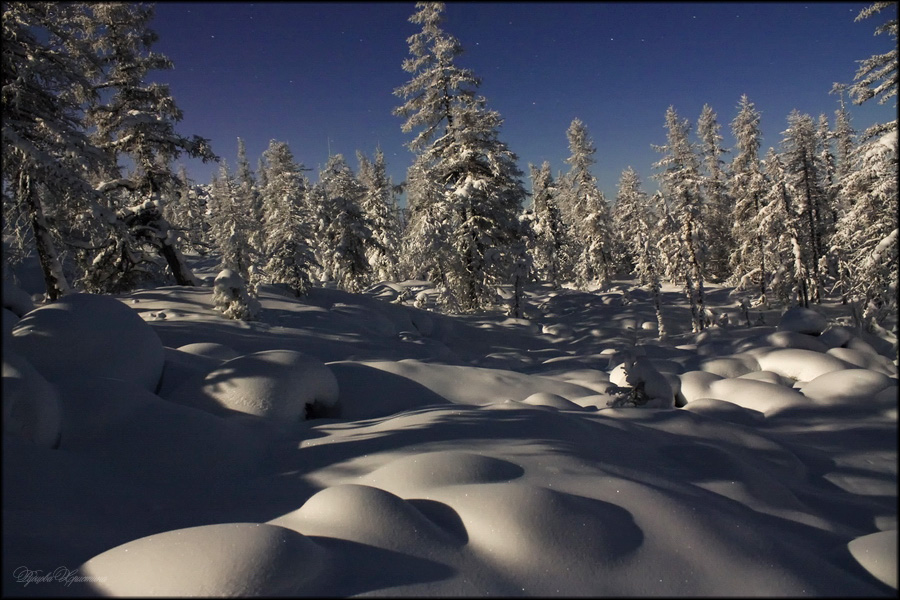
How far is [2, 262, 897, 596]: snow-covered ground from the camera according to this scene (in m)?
2.62

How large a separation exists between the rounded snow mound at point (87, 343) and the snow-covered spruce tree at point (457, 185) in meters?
15.1

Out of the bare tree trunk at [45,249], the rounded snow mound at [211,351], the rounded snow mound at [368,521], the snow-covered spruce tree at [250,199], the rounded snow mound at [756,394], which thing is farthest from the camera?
the snow-covered spruce tree at [250,199]

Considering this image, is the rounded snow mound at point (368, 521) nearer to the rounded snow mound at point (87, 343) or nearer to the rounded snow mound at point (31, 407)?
the rounded snow mound at point (31, 407)

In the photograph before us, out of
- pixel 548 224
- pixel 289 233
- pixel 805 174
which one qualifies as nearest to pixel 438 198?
pixel 289 233

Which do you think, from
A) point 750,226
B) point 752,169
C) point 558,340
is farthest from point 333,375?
point 752,169

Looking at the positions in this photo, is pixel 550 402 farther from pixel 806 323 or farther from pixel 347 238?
pixel 347 238

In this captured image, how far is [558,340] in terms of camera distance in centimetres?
1888

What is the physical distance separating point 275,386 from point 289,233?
16130 millimetres

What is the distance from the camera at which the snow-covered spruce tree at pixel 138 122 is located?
15445 millimetres

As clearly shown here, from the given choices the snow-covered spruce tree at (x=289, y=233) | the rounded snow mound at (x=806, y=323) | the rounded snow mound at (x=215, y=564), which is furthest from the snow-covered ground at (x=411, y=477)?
the snow-covered spruce tree at (x=289, y=233)

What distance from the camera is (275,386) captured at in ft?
20.4

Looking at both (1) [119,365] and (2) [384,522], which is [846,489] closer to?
(2) [384,522]

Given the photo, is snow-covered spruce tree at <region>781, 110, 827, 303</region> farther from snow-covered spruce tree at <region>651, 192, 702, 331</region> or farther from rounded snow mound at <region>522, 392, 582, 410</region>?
rounded snow mound at <region>522, 392, 582, 410</region>

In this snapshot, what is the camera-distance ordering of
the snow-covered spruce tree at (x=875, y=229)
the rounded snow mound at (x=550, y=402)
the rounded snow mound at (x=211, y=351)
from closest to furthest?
the rounded snow mound at (x=550, y=402), the rounded snow mound at (x=211, y=351), the snow-covered spruce tree at (x=875, y=229)
